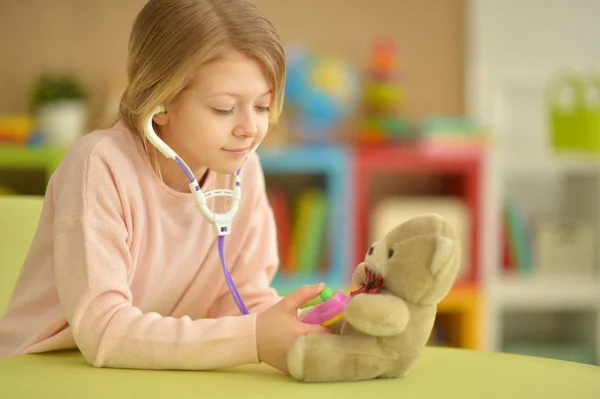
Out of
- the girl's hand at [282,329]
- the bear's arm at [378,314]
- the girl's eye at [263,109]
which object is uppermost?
the girl's eye at [263,109]

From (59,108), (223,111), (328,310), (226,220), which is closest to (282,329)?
(328,310)

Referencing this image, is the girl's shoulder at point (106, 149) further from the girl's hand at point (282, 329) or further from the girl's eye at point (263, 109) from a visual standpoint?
the girl's hand at point (282, 329)

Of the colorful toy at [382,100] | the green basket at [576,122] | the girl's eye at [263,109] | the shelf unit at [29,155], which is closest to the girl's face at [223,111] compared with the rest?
the girl's eye at [263,109]

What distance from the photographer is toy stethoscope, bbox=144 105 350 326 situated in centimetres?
95

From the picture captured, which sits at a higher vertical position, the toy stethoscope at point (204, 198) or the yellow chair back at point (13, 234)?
the toy stethoscope at point (204, 198)

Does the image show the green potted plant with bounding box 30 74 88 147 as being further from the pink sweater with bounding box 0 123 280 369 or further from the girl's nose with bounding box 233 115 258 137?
the girl's nose with bounding box 233 115 258 137

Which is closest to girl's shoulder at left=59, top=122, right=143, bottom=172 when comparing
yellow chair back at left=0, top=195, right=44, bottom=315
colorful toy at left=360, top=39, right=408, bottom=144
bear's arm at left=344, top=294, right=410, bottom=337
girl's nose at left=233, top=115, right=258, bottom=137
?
girl's nose at left=233, top=115, right=258, bottom=137

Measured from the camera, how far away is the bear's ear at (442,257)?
832 mm

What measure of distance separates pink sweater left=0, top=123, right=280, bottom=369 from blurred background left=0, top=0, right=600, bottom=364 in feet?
5.48

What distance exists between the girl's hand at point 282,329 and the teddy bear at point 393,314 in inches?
1.2

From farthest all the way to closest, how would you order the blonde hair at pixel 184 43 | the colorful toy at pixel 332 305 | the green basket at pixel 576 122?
the green basket at pixel 576 122
the blonde hair at pixel 184 43
the colorful toy at pixel 332 305

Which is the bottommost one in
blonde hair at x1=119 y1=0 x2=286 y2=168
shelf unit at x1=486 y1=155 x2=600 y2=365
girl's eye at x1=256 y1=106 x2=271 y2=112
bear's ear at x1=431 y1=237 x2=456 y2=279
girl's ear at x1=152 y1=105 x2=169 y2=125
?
shelf unit at x1=486 y1=155 x2=600 y2=365

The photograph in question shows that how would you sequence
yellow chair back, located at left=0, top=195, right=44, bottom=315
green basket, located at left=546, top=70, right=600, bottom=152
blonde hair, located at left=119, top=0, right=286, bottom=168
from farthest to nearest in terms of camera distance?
green basket, located at left=546, top=70, right=600, bottom=152
yellow chair back, located at left=0, top=195, right=44, bottom=315
blonde hair, located at left=119, top=0, right=286, bottom=168

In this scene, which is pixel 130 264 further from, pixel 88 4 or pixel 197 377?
pixel 88 4
